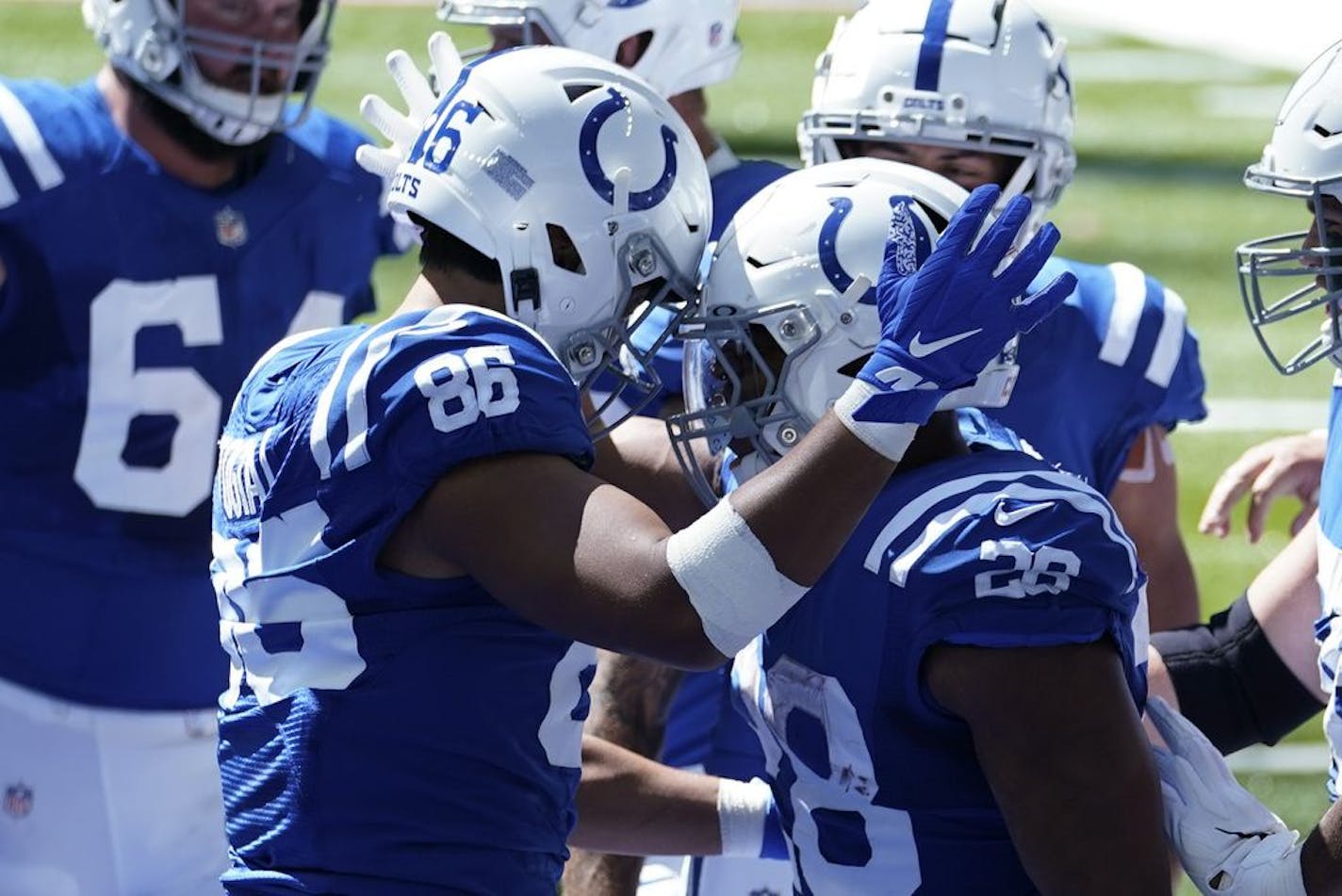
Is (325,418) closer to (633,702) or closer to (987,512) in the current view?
(987,512)

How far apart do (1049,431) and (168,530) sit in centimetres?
183

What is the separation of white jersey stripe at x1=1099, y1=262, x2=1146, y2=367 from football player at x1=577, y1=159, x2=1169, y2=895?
0.79 meters

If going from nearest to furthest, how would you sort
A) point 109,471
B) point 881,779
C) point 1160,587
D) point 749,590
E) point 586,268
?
point 749,590, point 881,779, point 586,268, point 1160,587, point 109,471

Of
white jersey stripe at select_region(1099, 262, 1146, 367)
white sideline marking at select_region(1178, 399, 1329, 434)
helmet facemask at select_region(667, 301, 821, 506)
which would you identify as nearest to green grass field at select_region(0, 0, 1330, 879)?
white sideline marking at select_region(1178, 399, 1329, 434)

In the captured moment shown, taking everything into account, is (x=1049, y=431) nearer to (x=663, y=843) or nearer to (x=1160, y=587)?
(x=1160, y=587)

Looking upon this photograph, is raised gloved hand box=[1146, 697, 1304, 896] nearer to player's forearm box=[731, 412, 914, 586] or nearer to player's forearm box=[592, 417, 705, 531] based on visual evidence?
player's forearm box=[731, 412, 914, 586]

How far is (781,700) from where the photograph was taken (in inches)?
101

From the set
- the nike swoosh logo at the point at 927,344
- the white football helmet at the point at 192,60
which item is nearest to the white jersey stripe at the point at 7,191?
the white football helmet at the point at 192,60

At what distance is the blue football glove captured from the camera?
2199 mm

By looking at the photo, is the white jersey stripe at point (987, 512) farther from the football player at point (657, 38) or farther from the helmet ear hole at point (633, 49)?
the helmet ear hole at point (633, 49)

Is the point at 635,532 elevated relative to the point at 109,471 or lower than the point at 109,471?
elevated

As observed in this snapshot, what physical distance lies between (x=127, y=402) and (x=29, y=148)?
53 cm

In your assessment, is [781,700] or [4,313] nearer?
[781,700]

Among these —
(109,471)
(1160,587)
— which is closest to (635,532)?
(1160,587)
